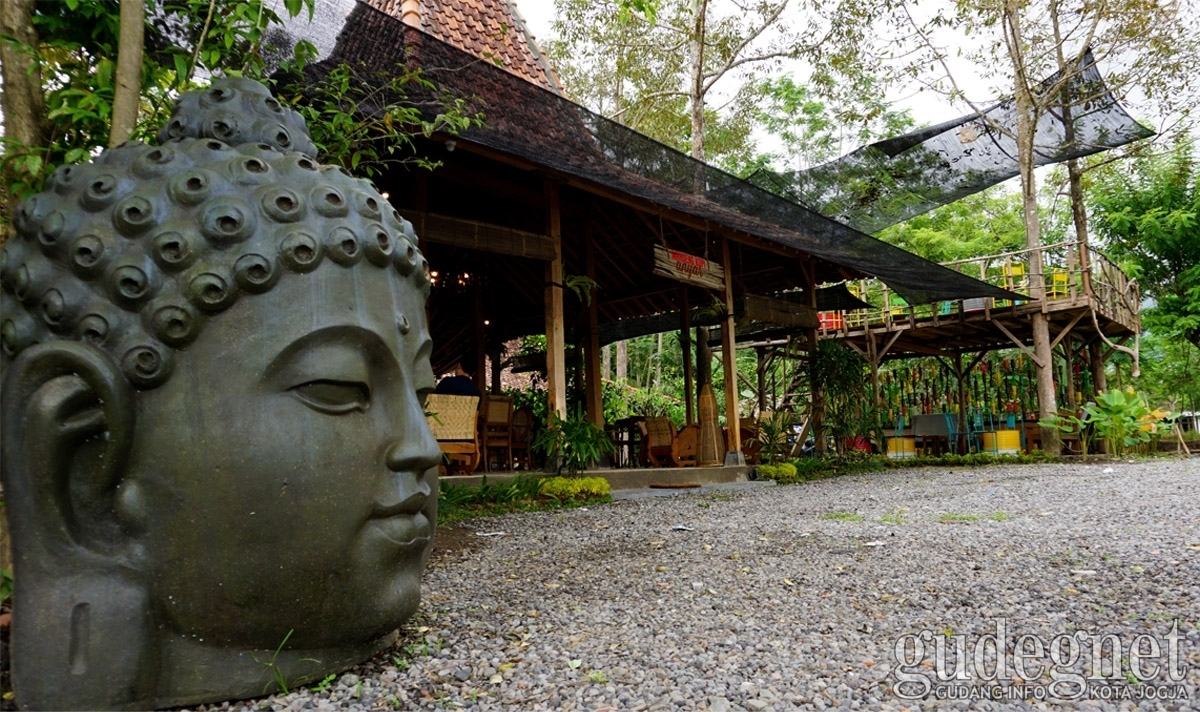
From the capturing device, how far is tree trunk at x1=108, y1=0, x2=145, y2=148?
1.94m

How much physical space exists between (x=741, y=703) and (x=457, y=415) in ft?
14.6

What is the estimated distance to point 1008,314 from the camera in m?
12.0

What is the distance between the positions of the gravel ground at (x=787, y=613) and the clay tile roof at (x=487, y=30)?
463cm

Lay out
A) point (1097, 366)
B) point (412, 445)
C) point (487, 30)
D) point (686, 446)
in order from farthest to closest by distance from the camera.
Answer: point (1097, 366) < point (686, 446) < point (487, 30) < point (412, 445)

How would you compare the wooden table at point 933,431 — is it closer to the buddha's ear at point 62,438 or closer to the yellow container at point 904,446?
the yellow container at point 904,446

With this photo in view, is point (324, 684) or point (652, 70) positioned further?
point (652, 70)

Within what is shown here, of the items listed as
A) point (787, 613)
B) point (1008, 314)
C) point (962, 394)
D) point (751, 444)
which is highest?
point (1008, 314)

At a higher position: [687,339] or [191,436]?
[687,339]

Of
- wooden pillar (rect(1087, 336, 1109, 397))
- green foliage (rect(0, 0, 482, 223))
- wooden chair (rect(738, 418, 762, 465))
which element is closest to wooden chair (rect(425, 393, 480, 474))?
green foliage (rect(0, 0, 482, 223))

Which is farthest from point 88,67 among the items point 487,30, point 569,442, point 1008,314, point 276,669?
point 1008,314

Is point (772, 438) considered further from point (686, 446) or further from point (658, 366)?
point (658, 366)

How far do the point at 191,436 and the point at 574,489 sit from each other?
15.3ft

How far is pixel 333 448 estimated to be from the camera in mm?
1565

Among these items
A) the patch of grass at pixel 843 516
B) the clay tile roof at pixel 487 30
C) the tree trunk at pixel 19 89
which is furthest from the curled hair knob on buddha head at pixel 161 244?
the clay tile roof at pixel 487 30
